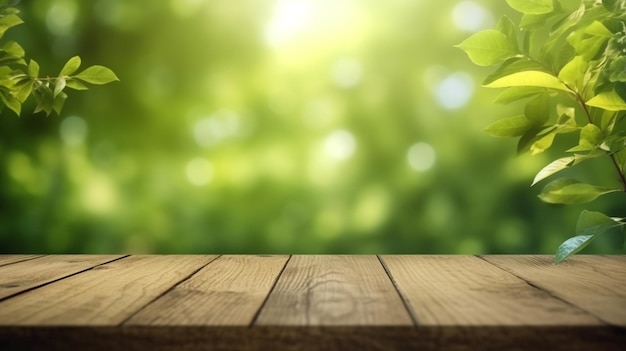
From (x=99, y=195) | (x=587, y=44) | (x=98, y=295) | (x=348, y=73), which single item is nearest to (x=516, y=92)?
(x=587, y=44)

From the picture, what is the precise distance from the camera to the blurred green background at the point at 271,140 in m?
1.47

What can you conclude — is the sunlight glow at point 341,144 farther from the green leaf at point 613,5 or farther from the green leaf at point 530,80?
the green leaf at point 613,5

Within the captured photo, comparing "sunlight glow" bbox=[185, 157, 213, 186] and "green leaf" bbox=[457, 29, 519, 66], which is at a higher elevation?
"green leaf" bbox=[457, 29, 519, 66]

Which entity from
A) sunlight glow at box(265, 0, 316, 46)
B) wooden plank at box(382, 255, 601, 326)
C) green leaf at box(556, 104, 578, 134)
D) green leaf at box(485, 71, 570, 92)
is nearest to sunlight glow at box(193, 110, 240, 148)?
sunlight glow at box(265, 0, 316, 46)

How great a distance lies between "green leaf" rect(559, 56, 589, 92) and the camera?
1155 millimetres

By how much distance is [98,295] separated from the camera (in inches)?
35.7

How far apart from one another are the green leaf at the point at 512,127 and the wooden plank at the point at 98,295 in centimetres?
66

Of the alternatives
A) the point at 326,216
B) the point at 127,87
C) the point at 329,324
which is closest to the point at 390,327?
the point at 329,324

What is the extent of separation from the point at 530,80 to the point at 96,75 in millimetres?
923

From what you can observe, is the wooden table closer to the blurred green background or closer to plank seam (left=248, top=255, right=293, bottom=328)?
plank seam (left=248, top=255, right=293, bottom=328)

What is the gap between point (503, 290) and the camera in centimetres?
94

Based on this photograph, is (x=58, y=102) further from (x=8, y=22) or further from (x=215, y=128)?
(x=215, y=128)

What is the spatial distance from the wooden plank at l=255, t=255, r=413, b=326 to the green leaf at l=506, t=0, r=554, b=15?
0.55 metres

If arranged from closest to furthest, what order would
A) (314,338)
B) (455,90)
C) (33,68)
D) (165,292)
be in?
1. (314,338)
2. (165,292)
3. (33,68)
4. (455,90)
